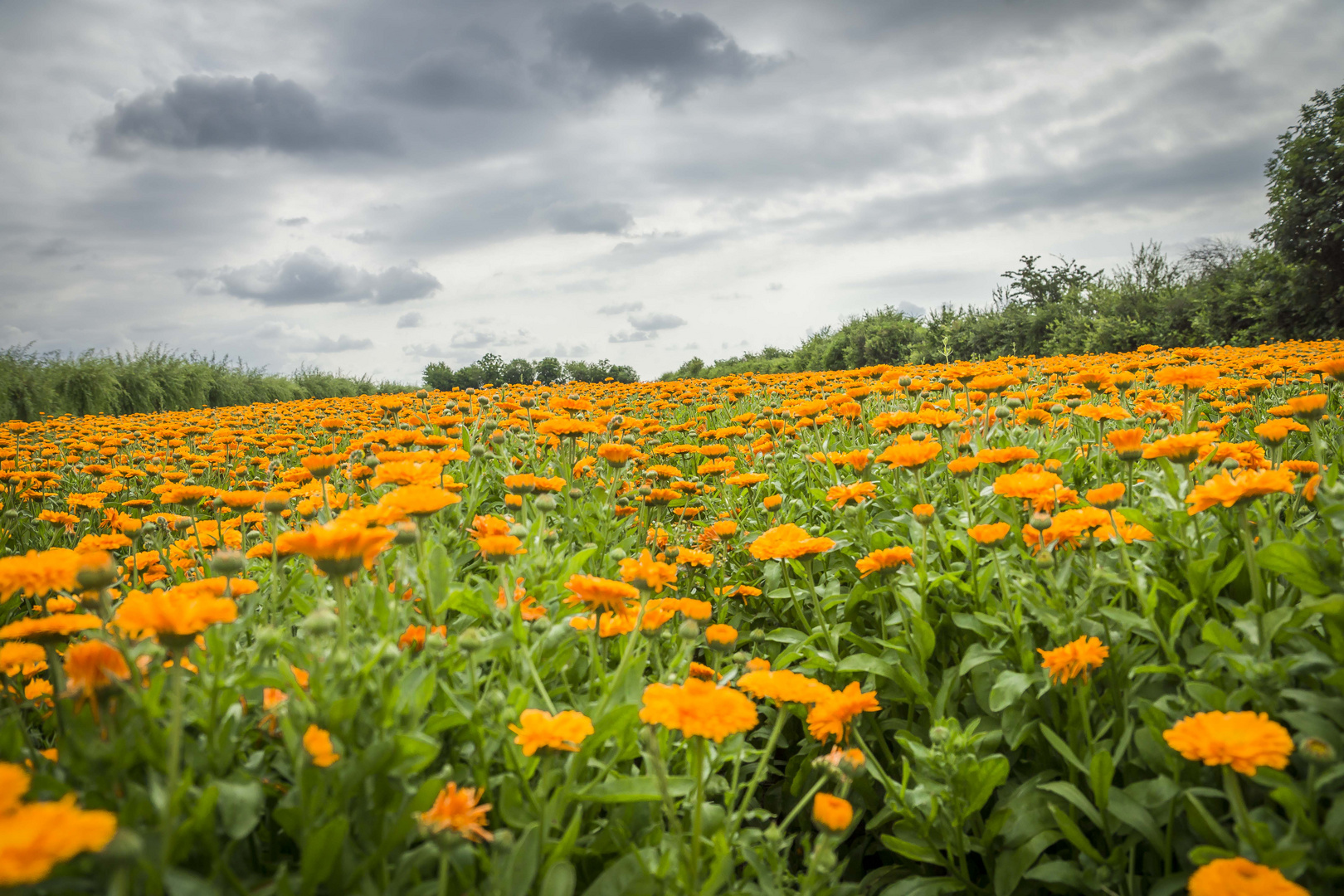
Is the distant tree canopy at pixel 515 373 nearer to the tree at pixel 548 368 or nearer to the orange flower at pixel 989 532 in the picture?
the tree at pixel 548 368

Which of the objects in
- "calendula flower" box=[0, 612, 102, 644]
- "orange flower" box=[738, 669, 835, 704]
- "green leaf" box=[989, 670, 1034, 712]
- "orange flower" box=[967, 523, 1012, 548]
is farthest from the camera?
"orange flower" box=[967, 523, 1012, 548]

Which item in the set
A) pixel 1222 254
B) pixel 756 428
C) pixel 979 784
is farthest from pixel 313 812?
pixel 1222 254

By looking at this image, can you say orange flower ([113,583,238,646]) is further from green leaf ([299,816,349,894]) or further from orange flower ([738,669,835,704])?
orange flower ([738,669,835,704])

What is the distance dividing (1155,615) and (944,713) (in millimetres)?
612

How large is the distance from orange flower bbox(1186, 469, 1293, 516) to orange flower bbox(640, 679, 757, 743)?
112 centimetres

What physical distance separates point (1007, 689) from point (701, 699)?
0.99m

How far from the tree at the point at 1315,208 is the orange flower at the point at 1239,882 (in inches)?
929

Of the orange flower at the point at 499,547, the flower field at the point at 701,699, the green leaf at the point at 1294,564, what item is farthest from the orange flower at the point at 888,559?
the orange flower at the point at 499,547

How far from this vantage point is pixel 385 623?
4.42 feet

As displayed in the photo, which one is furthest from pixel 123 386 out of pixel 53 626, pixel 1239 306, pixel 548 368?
pixel 1239 306

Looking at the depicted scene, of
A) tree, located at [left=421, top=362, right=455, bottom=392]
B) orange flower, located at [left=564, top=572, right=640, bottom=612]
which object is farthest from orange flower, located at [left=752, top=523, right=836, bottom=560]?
tree, located at [left=421, top=362, right=455, bottom=392]

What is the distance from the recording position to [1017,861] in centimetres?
154

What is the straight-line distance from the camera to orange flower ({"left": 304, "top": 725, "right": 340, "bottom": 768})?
957mm

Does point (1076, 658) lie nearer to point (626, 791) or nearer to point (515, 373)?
point (626, 791)
